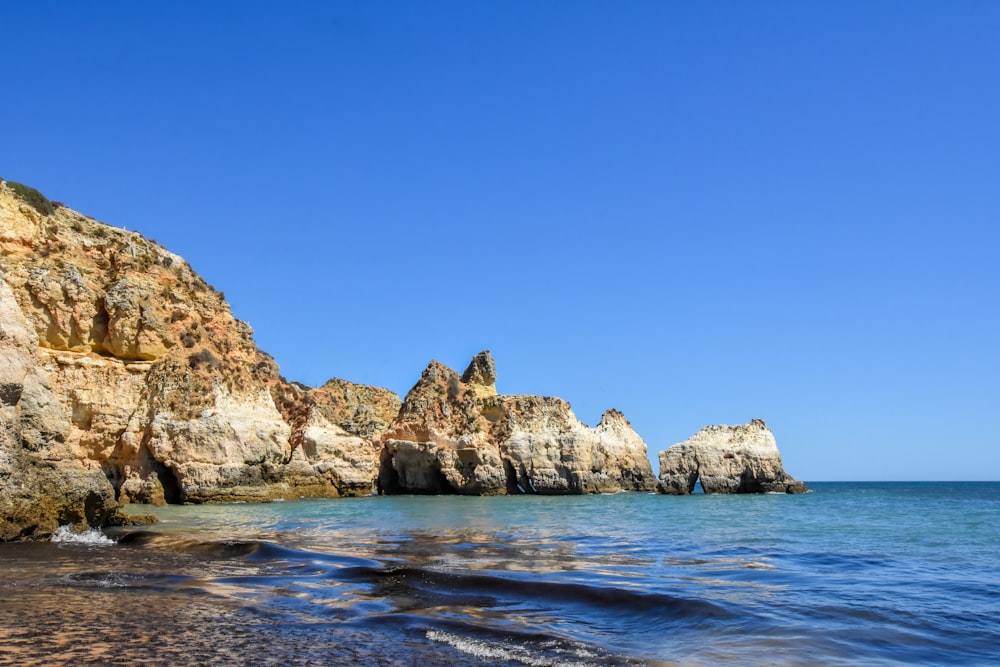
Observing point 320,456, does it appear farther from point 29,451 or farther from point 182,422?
point 29,451

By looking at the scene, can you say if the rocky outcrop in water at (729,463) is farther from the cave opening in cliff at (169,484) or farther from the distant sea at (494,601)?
the distant sea at (494,601)

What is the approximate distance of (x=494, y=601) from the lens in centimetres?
1009

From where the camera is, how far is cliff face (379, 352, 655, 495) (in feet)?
181

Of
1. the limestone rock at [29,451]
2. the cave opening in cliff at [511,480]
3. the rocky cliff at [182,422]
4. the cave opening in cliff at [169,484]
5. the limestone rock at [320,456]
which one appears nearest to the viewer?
the limestone rock at [29,451]

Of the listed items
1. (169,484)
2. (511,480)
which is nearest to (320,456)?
(169,484)

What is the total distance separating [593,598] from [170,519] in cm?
1857

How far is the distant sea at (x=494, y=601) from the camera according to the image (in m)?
7.07

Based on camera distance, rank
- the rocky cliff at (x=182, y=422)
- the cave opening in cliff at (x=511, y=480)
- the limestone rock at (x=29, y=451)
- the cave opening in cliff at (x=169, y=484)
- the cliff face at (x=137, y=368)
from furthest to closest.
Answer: the cave opening in cliff at (x=511, y=480) → the cave opening in cliff at (x=169, y=484) → the cliff face at (x=137, y=368) → the rocky cliff at (x=182, y=422) → the limestone rock at (x=29, y=451)

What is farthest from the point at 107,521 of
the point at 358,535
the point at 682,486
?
the point at 682,486

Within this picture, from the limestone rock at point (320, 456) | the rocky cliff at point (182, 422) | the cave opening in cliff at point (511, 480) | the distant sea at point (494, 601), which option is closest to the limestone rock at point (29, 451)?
the rocky cliff at point (182, 422)

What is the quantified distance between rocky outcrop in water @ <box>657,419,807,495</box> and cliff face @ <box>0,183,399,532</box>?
29.0 metres

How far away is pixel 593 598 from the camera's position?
10344mm

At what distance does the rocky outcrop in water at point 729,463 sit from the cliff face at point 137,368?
29.0 m

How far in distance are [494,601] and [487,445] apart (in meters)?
46.0
